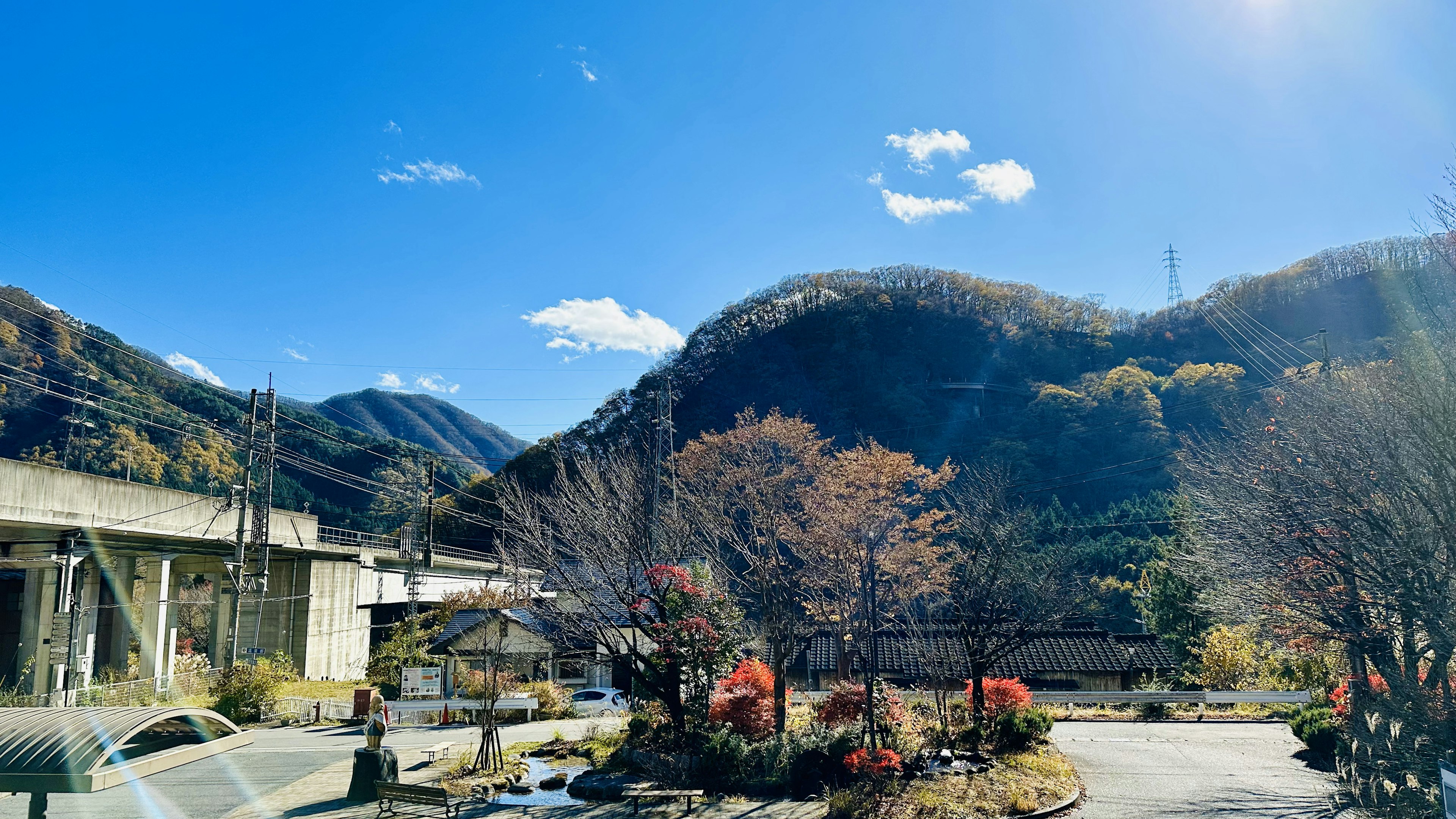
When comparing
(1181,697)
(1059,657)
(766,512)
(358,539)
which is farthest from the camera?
(358,539)

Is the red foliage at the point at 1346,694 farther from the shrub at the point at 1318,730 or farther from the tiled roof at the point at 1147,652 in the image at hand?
the tiled roof at the point at 1147,652

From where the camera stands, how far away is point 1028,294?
10288 centimetres

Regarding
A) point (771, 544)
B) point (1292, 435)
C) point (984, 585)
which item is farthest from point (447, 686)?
point (1292, 435)

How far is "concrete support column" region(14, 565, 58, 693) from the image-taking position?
72.4 ft

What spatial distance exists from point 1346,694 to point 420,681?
67.5ft

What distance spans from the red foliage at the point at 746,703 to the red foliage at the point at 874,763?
2.15 meters

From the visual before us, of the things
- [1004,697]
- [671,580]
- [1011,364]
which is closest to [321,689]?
[671,580]

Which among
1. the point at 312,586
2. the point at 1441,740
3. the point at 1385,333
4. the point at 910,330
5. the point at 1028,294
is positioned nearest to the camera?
the point at 1441,740

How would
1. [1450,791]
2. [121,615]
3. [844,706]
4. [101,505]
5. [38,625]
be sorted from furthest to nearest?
[121,615], [38,625], [101,505], [844,706], [1450,791]

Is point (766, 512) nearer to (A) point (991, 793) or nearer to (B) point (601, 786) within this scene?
(B) point (601, 786)

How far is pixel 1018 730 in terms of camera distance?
15.0m

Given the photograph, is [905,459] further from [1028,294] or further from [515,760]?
[1028,294]

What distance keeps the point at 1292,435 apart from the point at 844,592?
7486 millimetres

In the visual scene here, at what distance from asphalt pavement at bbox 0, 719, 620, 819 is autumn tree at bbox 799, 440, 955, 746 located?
6925 millimetres
